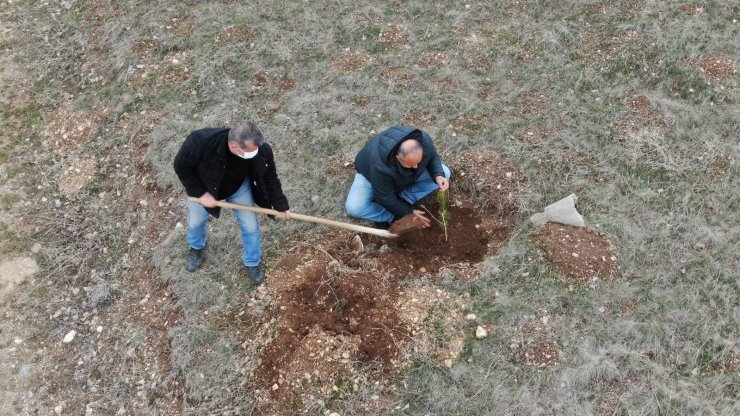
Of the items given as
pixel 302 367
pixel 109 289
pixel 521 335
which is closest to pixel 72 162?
pixel 109 289

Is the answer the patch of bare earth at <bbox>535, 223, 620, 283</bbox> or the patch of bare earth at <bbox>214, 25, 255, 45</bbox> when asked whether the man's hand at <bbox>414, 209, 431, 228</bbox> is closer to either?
the patch of bare earth at <bbox>535, 223, 620, 283</bbox>

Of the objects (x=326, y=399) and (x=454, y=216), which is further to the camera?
(x=454, y=216)

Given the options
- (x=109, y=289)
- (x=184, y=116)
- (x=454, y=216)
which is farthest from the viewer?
(x=184, y=116)

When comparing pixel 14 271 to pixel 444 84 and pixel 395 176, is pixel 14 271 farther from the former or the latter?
pixel 444 84

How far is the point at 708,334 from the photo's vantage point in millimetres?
3691

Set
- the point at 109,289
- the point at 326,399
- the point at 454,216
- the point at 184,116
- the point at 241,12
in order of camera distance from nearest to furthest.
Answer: the point at 326,399
the point at 109,289
the point at 454,216
the point at 184,116
the point at 241,12

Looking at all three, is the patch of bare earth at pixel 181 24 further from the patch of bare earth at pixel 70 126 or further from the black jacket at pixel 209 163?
the black jacket at pixel 209 163

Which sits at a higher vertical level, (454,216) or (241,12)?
(241,12)

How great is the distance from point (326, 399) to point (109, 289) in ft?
7.04

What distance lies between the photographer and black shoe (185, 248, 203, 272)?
4388 millimetres

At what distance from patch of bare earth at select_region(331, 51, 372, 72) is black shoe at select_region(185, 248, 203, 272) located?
8.78ft

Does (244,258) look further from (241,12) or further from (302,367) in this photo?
(241,12)

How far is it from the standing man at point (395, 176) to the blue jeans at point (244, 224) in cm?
93

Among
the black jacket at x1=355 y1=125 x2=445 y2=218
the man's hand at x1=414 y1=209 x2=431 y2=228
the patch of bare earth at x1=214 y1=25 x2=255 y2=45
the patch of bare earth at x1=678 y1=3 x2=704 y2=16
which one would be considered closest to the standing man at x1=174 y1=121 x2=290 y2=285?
the black jacket at x1=355 y1=125 x2=445 y2=218
